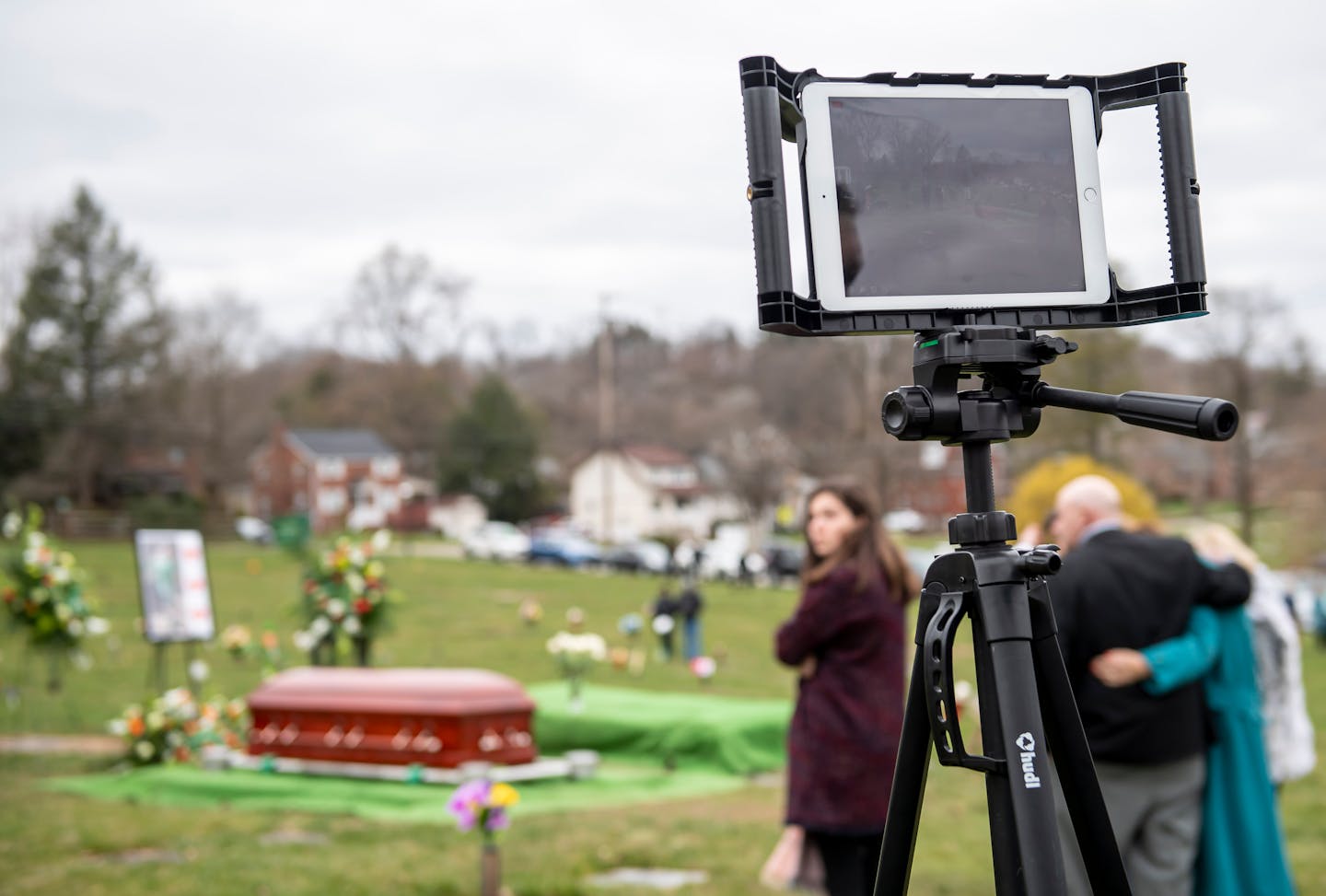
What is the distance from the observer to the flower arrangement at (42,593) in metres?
11.1

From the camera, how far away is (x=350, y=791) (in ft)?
27.6

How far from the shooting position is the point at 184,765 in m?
9.54

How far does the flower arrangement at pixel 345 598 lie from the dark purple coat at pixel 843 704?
7024 millimetres

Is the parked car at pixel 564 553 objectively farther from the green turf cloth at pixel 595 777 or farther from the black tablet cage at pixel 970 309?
the black tablet cage at pixel 970 309

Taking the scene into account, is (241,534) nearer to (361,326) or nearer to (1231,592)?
(361,326)

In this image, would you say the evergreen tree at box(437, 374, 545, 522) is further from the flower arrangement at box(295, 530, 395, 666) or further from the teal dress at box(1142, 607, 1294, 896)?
the teal dress at box(1142, 607, 1294, 896)

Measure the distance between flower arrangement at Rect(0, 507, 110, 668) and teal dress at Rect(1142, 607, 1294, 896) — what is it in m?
9.20

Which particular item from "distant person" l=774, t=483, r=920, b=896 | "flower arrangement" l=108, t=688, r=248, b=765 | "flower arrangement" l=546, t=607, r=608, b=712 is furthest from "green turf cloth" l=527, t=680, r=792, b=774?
"distant person" l=774, t=483, r=920, b=896

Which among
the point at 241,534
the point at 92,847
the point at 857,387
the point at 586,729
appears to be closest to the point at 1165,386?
the point at 857,387

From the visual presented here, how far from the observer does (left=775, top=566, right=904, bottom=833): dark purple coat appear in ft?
14.4

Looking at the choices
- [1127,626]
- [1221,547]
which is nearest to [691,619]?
[1221,547]

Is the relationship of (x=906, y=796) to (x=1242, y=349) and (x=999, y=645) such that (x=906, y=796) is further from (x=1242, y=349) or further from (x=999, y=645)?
(x=1242, y=349)

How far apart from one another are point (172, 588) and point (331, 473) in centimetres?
6017

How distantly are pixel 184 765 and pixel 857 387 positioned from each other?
1716 inches
